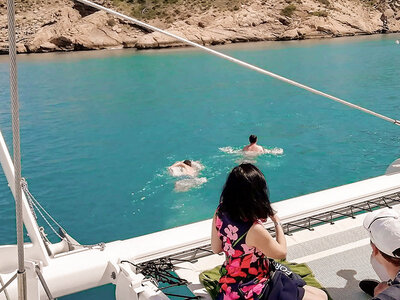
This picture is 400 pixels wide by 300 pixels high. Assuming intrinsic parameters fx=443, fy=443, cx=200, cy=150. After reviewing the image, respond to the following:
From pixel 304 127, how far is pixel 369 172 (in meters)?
3.66

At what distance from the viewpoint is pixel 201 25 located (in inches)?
1745

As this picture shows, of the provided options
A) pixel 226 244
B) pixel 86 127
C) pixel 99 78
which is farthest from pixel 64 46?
pixel 226 244

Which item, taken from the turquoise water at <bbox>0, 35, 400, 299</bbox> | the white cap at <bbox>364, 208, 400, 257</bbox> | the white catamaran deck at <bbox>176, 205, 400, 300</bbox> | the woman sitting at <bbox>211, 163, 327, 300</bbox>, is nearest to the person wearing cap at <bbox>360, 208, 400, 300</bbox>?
the white cap at <bbox>364, 208, 400, 257</bbox>

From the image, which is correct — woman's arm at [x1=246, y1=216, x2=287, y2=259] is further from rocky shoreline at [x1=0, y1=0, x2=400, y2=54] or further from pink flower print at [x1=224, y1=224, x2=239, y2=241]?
rocky shoreline at [x1=0, y1=0, x2=400, y2=54]

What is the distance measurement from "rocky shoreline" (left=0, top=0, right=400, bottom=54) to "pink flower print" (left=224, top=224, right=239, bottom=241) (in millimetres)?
38364

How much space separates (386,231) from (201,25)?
44.0 m

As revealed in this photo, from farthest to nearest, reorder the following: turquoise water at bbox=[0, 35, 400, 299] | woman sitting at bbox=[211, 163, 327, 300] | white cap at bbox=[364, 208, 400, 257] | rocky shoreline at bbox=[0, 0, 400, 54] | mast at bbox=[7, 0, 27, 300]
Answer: rocky shoreline at bbox=[0, 0, 400, 54] < turquoise water at bbox=[0, 35, 400, 299] < woman sitting at bbox=[211, 163, 327, 300] < white cap at bbox=[364, 208, 400, 257] < mast at bbox=[7, 0, 27, 300]

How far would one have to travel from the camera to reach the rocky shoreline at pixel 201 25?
134ft

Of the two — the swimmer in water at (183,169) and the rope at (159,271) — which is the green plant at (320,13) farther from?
the rope at (159,271)

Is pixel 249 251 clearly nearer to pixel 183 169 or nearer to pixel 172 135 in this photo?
pixel 183 169

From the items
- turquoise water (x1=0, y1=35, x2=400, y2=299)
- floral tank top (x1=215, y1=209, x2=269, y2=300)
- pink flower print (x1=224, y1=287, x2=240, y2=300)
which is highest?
floral tank top (x1=215, y1=209, x2=269, y2=300)

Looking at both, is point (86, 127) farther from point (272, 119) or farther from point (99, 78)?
point (99, 78)

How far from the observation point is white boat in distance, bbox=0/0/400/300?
3.08 metres

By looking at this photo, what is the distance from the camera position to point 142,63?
1183 inches
